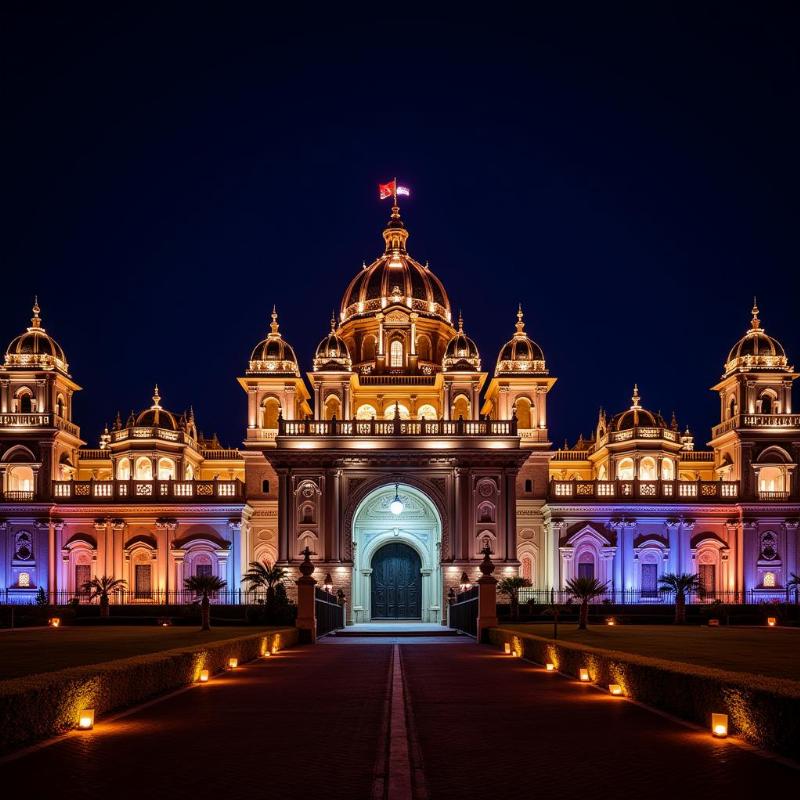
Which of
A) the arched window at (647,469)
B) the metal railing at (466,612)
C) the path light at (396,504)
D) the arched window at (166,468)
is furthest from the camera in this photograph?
the arched window at (166,468)

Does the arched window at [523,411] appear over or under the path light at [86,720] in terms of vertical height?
over

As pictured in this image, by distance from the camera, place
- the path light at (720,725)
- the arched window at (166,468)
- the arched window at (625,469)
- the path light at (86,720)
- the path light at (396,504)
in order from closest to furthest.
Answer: the path light at (720,725) < the path light at (86,720) < the path light at (396,504) < the arched window at (625,469) < the arched window at (166,468)

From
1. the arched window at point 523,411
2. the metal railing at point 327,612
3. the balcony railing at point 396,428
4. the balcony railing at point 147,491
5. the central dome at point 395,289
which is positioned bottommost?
the metal railing at point 327,612

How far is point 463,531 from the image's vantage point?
5962cm

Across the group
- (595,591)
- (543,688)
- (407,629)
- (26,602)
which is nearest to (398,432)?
(407,629)

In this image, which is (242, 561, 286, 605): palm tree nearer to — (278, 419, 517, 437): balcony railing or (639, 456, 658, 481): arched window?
(278, 419, 517, 437): balcony railing

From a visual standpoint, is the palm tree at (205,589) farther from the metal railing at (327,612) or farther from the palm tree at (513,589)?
the palm tree at (513,589)

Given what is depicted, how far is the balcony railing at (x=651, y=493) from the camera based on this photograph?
65438 millimetres

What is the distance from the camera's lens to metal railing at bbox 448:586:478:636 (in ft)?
141

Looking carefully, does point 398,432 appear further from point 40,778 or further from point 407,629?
point 40,778

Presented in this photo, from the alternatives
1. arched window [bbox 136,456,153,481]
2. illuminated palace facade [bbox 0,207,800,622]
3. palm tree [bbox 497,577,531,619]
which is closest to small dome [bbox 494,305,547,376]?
illuminated palace facade [bbox 0,207,800,622]

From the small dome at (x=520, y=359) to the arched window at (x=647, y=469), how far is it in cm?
832

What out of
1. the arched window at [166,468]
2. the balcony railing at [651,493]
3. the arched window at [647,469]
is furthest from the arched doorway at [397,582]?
the arched window at [647,469]

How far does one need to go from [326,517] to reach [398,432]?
5861mm
